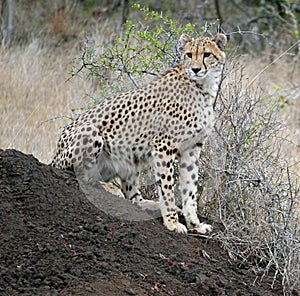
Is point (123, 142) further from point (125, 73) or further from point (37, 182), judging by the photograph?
point (125, 73)

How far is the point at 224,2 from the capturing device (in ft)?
43.1

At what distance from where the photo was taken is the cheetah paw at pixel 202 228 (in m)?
4.53

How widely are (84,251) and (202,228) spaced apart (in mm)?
919

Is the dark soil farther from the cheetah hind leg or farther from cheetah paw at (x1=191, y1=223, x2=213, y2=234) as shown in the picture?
the cheetah hind leg

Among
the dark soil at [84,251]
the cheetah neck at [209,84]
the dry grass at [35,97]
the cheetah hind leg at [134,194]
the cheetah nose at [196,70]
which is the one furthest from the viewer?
the dry grass at [35,97]

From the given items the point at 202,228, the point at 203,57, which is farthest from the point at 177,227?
the point at 203,57

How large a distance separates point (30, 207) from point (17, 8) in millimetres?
7806

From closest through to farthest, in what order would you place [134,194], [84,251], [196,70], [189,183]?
[84,251]
[196,70]
[189,183]
[134,194]

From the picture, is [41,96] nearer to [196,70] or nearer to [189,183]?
[189,183]

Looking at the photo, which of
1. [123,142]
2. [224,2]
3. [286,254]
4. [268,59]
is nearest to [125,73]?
[123,142]

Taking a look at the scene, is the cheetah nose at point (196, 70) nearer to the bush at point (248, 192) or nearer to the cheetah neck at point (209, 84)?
the cheetah neck at point (209, 84)

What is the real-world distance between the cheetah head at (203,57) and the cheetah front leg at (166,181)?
449 mm

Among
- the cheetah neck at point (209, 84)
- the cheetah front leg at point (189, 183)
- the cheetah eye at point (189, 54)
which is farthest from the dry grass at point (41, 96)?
the cheetah eye at point (189, 54)

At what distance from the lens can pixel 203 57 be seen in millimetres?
4488
